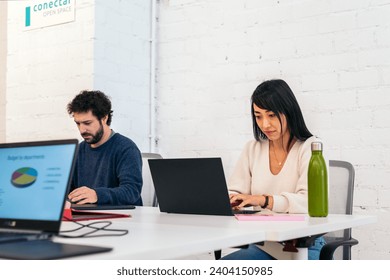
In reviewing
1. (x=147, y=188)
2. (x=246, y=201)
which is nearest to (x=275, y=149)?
(x=246, y=201)

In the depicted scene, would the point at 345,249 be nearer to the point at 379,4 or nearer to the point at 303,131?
the point at 303,131

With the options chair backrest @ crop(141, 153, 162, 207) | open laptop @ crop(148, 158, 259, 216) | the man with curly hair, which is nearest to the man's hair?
the man with curly hair

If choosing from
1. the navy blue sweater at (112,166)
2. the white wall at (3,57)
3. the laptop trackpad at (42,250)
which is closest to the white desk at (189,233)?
the laptop trackpad at (42,250)

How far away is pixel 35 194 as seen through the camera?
1.19 metres

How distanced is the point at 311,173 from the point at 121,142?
1.26 m

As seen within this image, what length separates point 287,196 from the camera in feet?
6.36

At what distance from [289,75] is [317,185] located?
1.36 m

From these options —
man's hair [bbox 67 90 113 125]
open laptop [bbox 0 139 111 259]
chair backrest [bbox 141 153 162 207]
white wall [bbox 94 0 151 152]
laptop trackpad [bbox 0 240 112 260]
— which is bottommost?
chair backrest [bbox 141 153 162 207]

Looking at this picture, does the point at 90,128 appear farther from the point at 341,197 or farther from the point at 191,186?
the point at 341,197

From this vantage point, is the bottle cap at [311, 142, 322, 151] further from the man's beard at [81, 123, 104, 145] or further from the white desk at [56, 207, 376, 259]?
the man's beard at [81, 123, 104, 145]

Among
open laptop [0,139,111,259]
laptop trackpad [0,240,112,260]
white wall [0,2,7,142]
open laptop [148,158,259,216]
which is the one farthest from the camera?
white wall [0,2,7,142]

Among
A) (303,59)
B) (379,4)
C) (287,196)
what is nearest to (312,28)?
(303,59)

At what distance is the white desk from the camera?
106 cm

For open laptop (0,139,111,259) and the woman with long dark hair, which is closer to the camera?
open laptop (0,139,111,259)
